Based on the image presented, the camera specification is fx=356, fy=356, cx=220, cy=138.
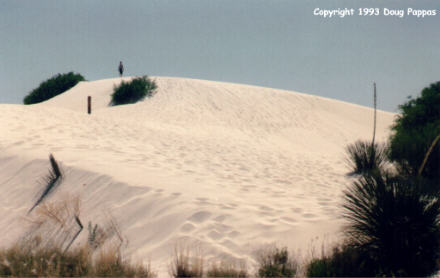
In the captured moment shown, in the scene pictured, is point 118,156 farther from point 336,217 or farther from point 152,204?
point 336,217

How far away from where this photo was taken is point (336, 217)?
4781mm

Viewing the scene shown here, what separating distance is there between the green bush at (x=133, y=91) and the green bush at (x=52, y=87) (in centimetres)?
1358

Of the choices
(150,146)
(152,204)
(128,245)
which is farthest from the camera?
(150,146)

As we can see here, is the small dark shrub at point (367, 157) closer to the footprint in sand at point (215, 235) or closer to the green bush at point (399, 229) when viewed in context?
the green bush at point (399, 229)

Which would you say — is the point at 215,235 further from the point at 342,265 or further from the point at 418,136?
the point at 418,136

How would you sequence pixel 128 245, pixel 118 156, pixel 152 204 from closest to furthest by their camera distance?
pixel 128 245 < pixel 152 204 < pixel 118 156

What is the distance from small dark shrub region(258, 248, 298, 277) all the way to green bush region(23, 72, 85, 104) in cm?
3656

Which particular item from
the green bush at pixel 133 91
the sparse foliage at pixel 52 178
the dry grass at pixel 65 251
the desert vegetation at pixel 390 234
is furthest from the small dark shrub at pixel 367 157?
the green bush at pixel 133 91

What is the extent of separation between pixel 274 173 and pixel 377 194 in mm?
5511

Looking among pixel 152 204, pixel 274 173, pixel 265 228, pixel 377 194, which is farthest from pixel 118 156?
pixel 377 194

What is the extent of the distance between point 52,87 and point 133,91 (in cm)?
A: 1629

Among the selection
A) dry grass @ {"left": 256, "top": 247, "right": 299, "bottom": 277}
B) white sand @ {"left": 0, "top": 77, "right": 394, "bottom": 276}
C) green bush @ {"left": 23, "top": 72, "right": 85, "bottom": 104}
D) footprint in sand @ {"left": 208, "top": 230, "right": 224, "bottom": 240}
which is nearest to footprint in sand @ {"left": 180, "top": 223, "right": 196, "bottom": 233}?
white sand @ {"left": 0, "top": 77, "right": 394, "bottom": 276}

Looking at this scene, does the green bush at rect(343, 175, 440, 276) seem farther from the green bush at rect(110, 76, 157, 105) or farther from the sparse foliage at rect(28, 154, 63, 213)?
the green bush at rect(110, 76, 157, 105)

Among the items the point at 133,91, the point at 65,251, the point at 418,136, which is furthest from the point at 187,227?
the point at 133,91
